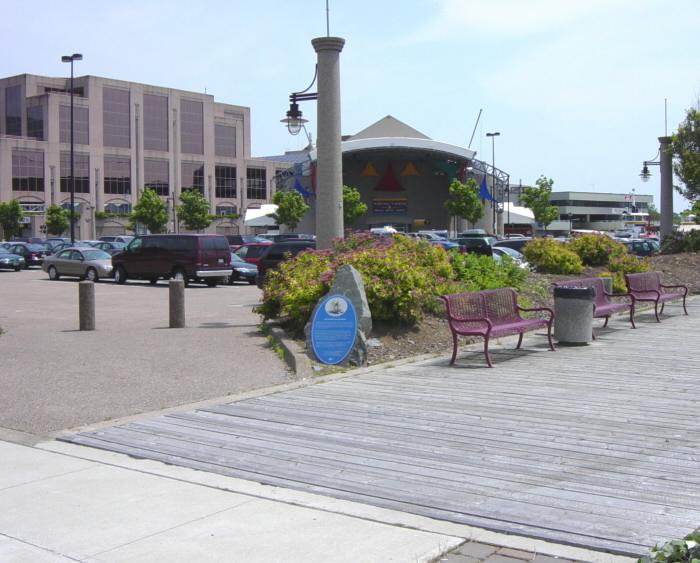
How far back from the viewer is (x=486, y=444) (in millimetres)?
7207

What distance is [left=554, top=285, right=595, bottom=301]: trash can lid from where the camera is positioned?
13227 mm

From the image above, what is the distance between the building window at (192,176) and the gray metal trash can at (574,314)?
3431 inches

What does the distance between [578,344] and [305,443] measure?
7.08 metres

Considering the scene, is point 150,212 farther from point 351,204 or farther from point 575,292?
point 575,292

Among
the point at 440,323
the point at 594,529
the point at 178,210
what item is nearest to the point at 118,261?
the point at 440,323

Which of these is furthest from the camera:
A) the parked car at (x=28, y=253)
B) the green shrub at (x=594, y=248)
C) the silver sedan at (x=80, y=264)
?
the parked car at (x=28, y=253)

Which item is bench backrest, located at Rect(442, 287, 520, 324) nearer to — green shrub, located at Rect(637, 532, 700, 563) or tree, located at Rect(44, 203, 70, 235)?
green shrub, located at Rect(637, 532, 700, 563)

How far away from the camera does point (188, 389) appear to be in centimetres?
988

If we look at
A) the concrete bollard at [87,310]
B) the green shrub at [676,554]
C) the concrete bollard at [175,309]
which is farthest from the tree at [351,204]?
the green shrub at [676,554]

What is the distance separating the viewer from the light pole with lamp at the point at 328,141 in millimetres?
16641

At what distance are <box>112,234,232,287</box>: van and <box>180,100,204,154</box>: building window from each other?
68354 mm

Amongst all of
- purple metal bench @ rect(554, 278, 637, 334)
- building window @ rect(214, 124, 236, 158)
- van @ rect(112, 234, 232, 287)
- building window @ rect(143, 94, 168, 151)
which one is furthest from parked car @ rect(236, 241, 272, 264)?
building window @ rect(214, 124, 236, 158)

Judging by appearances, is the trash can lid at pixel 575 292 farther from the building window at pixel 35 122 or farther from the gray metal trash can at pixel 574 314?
the building window at pixel 35 122

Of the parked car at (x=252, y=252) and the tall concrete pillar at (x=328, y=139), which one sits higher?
the tall concrete pillar at (x=328, y=139)
